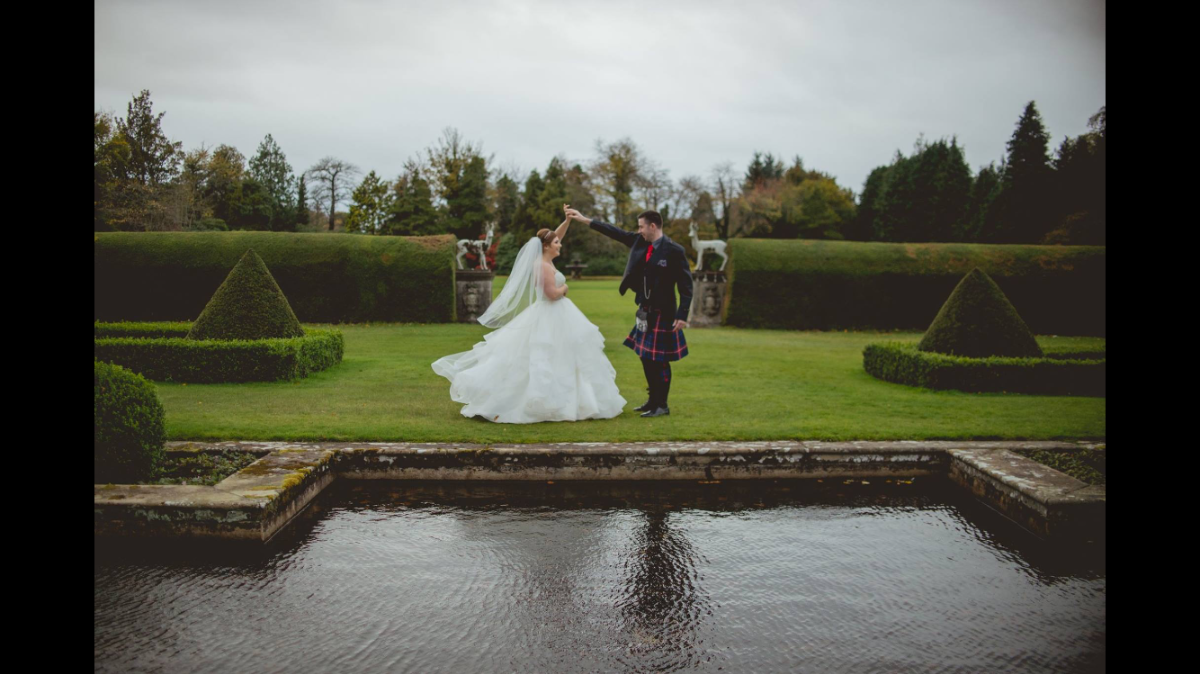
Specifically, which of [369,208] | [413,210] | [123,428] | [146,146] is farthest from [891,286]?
[369,208]

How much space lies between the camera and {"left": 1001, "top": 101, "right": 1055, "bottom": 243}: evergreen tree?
29906 mm

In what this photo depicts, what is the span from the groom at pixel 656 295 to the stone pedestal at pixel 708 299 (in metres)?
11.7

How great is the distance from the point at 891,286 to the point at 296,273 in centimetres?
1530

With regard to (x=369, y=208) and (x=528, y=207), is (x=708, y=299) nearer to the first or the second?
(x=369, y=208)

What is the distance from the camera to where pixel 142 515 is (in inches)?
162

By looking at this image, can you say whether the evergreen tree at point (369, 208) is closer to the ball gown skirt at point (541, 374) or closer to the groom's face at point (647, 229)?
the ball gown skirt at point (541, 374)

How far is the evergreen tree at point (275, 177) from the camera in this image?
29797mm

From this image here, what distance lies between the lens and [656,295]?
712 cm

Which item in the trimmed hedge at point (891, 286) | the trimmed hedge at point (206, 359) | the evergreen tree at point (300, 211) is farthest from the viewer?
the evergreen tree at point (300, 211)

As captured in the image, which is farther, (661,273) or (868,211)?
(868,211)

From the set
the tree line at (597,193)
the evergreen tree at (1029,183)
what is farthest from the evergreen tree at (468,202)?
the evergreen tree at (1029,183)
